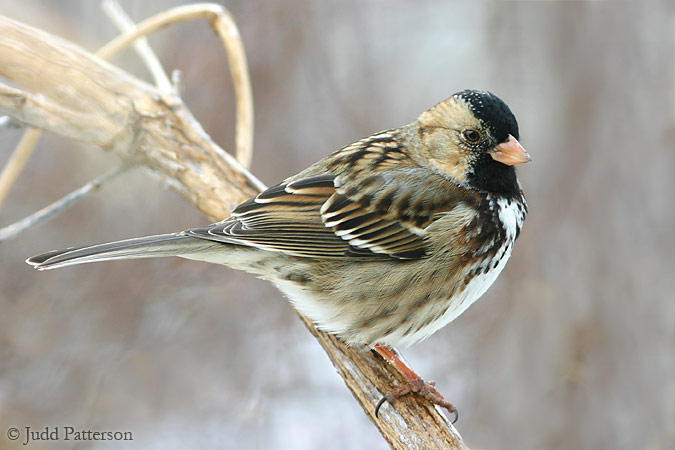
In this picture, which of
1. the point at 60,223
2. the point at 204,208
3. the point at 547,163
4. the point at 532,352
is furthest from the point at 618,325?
the point at 60,223

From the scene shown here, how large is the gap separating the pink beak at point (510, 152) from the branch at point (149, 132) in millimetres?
940

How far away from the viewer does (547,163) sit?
4988 millimetres

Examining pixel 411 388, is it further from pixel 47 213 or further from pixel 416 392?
pixel 47 213

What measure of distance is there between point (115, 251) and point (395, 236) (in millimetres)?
1058

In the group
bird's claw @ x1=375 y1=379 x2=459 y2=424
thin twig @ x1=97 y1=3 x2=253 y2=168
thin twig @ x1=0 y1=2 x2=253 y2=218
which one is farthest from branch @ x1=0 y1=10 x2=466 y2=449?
thin twig @ x1=97 y1=3 x2=253 y2=168

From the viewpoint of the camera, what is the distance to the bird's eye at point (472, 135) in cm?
277

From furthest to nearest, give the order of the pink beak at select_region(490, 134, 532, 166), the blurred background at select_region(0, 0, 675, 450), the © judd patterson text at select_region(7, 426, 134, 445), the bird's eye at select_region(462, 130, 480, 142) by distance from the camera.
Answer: the blurred background at select_region(0, 0, 675, 450), the © judd patterson text at select_region(7, 426, 134, 445), the bird's eye at select_region(462, 130, 480, 142), the pink beak at select_region(490, 134, 532, 166)

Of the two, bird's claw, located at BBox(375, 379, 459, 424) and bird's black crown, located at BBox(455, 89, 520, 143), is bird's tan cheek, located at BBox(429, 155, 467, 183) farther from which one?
bird's claw, located at BBox(375, 379, 459, 424)

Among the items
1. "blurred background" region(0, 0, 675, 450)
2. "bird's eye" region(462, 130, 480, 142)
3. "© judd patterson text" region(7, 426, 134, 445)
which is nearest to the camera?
"bird's eye" region(462, 130, 480, 142)

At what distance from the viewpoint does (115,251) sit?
7.75 feet

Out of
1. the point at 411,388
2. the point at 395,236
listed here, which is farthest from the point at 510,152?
the point at 411,388

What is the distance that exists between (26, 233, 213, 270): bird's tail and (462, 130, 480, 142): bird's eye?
3.80ft

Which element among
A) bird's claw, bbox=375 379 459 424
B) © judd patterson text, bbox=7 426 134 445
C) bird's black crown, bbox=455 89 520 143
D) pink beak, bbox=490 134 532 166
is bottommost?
bird's claw, bbox=375 379 459 424

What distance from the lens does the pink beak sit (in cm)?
265
